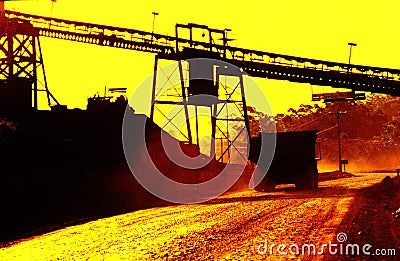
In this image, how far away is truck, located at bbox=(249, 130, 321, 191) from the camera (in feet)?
116

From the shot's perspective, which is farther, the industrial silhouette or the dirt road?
the industrial silhouette

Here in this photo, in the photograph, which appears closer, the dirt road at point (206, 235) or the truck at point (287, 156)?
the dirt road at point (206, 235)

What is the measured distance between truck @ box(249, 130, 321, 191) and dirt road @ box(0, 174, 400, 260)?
8621 millimetres

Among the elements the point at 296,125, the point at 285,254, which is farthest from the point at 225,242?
the point at 296,125

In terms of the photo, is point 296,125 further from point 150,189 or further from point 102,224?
point 102,224

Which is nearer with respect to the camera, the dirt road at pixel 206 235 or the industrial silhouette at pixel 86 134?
the dirt road at pixel 206 235

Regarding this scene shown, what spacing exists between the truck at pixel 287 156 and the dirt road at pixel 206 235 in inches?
339

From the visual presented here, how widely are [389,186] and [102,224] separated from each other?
17620 millimetres

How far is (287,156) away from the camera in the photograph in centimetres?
3544

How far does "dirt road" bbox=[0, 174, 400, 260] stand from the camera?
612 inches

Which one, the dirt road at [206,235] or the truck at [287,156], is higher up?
the truck at [287,156]

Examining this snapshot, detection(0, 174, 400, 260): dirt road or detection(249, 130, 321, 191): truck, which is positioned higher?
detection(249, 130, 321, 191): truck

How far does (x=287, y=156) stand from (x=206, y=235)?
17.7m

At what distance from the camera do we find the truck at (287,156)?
35.3 metres
